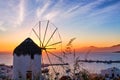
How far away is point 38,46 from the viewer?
2461cm

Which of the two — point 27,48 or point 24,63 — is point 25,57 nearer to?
point 24,63

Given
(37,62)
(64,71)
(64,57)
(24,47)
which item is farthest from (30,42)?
(64,57)

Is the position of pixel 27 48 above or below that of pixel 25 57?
above

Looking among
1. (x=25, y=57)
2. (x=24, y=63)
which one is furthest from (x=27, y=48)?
(x=24, y=63)

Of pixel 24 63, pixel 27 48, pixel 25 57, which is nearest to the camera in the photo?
pixel 24 63

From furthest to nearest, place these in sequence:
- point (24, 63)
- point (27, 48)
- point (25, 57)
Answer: point (27, 48) → point (25, 57) → point (24, 63)

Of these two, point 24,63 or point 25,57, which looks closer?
point 24,63

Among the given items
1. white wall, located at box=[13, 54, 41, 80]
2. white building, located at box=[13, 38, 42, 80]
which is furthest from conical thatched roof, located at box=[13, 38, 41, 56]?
white wall, located at box=[13, 54, 41, 80]

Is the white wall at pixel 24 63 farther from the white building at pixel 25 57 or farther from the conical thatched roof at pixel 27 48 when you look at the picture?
the conical thatched roof at pixel 27 48

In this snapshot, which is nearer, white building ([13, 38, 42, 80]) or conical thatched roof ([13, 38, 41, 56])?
white building ([13, 38, 42, 80])

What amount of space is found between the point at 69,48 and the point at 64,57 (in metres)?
Result: 0.54

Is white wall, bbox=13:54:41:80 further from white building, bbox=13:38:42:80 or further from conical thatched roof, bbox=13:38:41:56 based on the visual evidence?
conical thatched roof, bbox=13:38:41:56

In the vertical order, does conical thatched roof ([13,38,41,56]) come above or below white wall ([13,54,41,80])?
above

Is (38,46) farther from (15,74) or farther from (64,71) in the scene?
(64,71)
